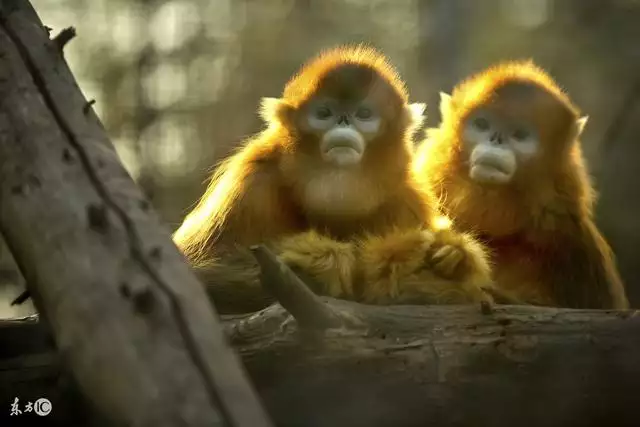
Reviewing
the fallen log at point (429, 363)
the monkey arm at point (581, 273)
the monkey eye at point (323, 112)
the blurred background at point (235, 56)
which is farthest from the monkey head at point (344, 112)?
the blurred background at point (235, 56)

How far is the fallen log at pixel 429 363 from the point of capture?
5.77 ft

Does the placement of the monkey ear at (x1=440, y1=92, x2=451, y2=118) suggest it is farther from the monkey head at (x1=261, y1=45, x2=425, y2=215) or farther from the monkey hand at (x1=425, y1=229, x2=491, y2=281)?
the monkey hand at (x1=425, y1=229, x2=491, y2=281)

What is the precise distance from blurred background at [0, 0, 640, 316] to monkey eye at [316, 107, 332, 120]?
1.14 m

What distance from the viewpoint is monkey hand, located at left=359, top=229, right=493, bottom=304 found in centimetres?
208

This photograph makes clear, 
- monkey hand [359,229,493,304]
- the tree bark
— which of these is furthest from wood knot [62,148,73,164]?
monkey hand [359,229,493,304]

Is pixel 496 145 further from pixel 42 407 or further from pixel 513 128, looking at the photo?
pixel 42 407

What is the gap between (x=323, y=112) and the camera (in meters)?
2.55

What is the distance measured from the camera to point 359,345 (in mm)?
1794

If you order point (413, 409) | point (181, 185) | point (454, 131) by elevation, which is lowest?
point (413, 409)

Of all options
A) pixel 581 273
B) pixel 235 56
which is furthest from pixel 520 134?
pixel 235 56

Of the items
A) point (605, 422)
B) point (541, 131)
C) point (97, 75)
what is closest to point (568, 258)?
point (541, 131)

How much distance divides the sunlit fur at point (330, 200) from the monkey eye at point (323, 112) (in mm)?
42

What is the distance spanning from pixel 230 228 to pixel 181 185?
1.48 metres

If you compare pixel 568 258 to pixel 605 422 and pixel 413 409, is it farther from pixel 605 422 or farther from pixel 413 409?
pixel 413 409
